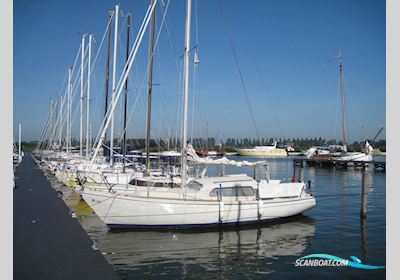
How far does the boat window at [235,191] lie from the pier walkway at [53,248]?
642 cm

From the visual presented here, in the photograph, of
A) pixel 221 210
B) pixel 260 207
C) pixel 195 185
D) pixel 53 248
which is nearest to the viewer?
pixel 53 248

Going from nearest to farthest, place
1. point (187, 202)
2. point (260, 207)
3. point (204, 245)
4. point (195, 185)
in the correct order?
point (204, 245)
point (187, 202)
point (260, 207)
point (195, 185)

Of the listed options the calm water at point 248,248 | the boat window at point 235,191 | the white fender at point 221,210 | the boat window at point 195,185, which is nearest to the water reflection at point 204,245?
the calm water at point 248,248

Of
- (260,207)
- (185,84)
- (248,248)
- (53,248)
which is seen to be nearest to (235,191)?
(260,207)

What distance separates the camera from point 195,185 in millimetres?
17328

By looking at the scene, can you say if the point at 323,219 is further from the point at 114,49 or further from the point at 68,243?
the point at 114,49

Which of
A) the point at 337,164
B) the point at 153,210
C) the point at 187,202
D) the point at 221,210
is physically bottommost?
the point at 337,164

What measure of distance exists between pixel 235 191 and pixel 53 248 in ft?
28.9

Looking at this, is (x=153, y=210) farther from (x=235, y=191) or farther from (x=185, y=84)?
(x=185, y=84)

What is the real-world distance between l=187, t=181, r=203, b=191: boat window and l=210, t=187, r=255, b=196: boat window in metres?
0.71

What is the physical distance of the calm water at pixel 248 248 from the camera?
11.3 meters

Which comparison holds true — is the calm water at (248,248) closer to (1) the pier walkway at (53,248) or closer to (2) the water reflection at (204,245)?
(2) the water reflection at (204,245)

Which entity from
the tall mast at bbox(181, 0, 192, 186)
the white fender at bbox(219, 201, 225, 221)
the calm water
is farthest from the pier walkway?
the white fender at bbox(219, 201, 225, 221)

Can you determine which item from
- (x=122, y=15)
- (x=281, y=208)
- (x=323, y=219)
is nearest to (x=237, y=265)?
(x=281, y=208)
